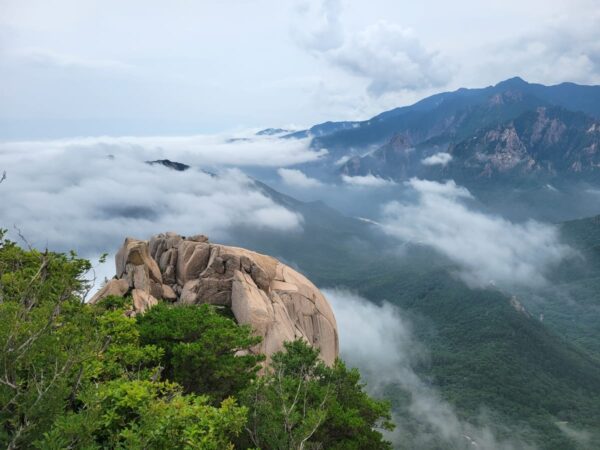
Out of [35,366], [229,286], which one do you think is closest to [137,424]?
[35,366]

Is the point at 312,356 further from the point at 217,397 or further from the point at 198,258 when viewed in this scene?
the point at 198,258

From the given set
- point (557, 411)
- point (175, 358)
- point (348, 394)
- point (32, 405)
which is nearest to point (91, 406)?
point (32, 405)

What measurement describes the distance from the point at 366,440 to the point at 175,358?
1367 cm

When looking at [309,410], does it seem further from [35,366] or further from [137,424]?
[35,366]

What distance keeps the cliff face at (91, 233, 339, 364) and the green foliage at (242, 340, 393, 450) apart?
1382 centimetres

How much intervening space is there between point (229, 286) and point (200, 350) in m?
23.8

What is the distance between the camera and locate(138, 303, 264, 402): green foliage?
96.6ft

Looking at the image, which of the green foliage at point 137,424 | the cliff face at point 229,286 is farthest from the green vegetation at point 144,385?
the cliff face at point 229,286

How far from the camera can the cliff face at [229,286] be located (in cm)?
4881

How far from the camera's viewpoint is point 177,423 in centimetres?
1717

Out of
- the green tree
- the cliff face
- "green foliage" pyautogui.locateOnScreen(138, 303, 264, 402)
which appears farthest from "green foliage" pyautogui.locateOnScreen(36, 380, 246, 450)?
the cliff face

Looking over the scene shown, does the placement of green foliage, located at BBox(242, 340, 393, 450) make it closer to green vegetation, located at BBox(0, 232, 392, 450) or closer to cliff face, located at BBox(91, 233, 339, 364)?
green vegetation, located at BBox(0, 232, 392, 450)

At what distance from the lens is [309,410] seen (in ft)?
80.3

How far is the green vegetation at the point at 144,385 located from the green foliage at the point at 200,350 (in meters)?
0.08
